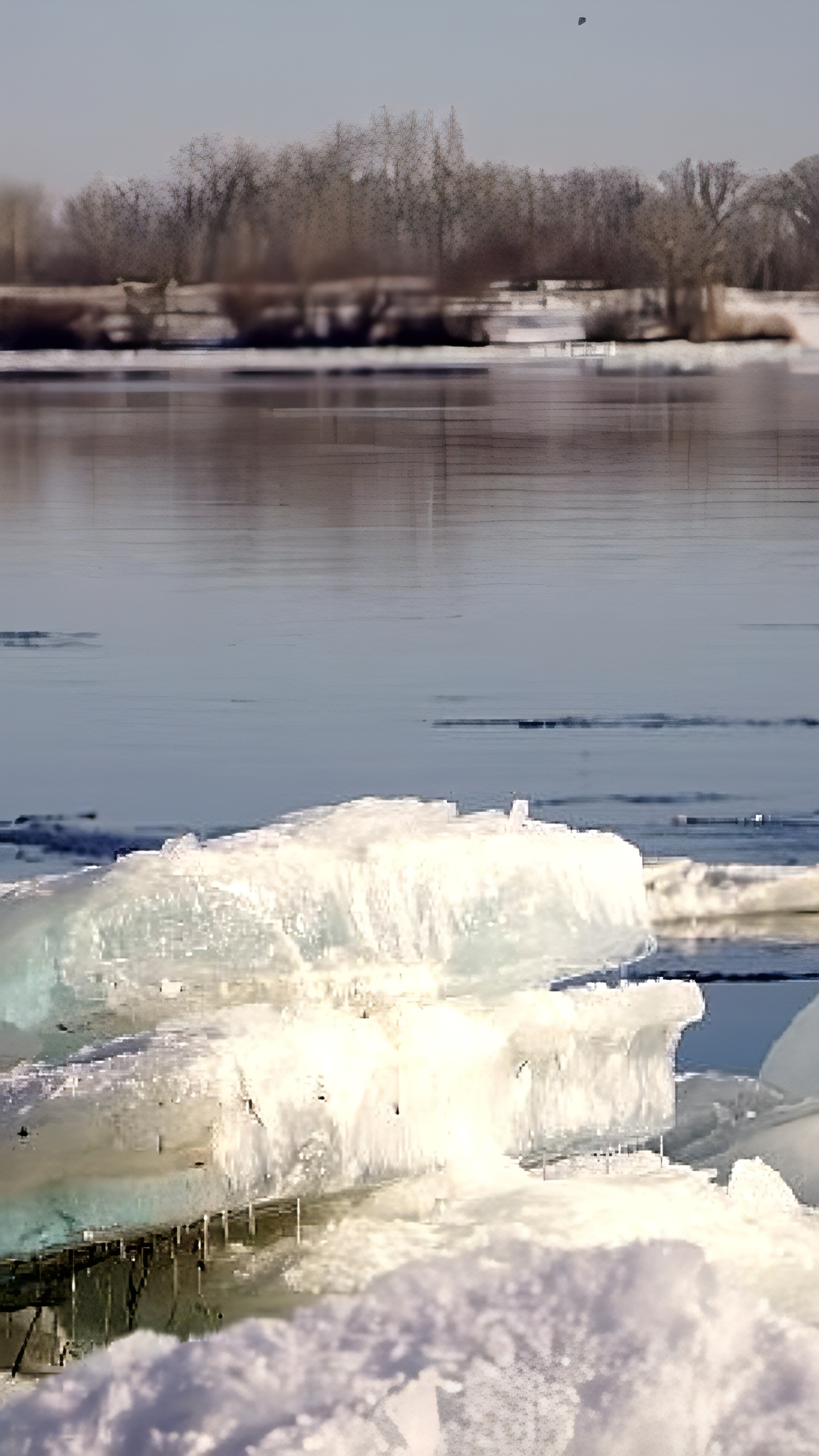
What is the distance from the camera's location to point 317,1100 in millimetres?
3139

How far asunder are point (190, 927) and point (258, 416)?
84.8 ft

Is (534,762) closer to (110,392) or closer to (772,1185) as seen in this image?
(772,1185)

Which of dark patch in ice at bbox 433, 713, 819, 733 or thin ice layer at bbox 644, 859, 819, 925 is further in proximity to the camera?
dark patch in ice at bbox 433, 713, 819, 733

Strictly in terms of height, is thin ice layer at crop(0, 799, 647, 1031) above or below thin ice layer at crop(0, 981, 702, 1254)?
above

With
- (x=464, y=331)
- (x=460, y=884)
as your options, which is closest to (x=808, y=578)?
(x=460, y=884)

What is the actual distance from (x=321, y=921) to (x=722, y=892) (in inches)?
78.7

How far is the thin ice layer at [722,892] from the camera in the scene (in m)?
5.25

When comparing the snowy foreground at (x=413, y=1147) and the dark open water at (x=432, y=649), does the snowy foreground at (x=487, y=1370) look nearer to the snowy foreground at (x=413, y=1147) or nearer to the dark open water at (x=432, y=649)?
the snowy foreground at (x=413, y=1147)

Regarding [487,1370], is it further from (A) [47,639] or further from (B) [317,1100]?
(A) [47,639]

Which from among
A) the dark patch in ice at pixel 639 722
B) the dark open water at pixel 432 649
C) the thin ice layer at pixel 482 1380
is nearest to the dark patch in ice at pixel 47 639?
the dark open water at pixel 432 649

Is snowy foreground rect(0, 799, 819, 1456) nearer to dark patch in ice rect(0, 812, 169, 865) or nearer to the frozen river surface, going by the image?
the frozen river surface

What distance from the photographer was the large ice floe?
3092 mm

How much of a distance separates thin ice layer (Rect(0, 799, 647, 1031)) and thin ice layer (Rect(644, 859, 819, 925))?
1.57 meters

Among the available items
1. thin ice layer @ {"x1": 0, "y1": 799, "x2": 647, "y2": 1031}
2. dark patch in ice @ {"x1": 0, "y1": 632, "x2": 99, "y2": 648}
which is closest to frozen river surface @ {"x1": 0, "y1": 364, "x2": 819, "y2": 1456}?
thin ice layer @ {"x1": 0, "y1": 799, "x2": 647, "y2": 1031}
